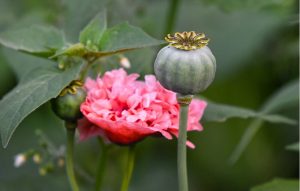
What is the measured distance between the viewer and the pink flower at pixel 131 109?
0.77m

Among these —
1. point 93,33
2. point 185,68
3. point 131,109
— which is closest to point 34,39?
point 93,33

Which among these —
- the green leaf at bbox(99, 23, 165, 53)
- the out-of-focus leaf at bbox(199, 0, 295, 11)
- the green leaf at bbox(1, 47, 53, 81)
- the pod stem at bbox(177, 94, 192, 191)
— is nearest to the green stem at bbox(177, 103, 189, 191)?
the pod stem at bbox(177, 94, 192, 191)

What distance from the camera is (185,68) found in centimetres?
66

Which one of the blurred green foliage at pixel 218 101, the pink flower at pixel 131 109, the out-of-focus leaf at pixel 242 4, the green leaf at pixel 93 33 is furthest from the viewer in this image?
the out-of-focus leaf at pixel 242 4

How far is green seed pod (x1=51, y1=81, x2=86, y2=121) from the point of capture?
2.60 ft

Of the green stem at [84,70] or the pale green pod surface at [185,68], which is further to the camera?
the green stem at [84,70]

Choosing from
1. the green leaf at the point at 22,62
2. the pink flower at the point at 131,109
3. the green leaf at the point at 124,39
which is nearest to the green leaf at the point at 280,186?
the pink flower at the point at 131,109

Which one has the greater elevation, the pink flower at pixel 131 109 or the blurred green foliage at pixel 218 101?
the pink flower at pixel 131 109

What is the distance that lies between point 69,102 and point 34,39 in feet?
0.50

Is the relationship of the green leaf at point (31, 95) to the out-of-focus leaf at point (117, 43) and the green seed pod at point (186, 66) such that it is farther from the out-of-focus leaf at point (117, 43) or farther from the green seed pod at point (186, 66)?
the green seed pod at point (186, 66)

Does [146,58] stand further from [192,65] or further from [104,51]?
[192,65]

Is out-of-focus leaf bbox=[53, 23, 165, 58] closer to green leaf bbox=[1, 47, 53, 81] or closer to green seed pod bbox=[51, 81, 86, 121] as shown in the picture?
green seed pod bbox=[51, 81, 86, 121]

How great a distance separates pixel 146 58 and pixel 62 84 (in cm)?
26

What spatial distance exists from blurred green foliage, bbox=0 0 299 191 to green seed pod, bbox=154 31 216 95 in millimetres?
468
